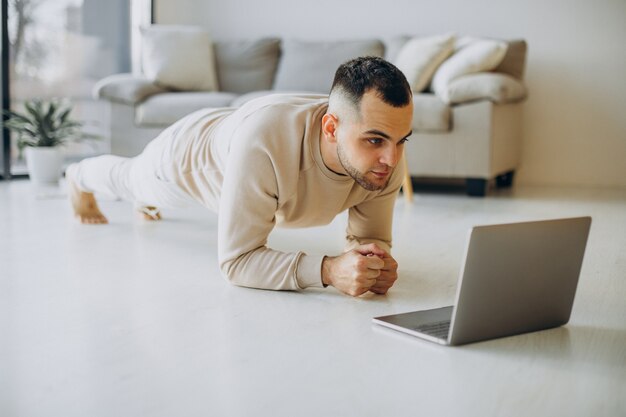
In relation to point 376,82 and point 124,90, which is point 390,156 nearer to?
point 376,82

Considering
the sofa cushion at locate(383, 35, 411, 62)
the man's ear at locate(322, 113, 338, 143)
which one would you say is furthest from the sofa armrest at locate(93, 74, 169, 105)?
the man's ear at locate(322, 113, 338, 143)

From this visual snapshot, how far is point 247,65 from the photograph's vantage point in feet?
19.1

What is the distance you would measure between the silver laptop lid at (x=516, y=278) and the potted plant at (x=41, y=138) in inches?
149

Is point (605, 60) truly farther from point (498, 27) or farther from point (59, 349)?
point (59, 349)

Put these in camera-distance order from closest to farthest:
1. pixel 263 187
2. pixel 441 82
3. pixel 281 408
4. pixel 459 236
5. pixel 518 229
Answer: pixel 281 408, pixel 518 229, pixel 263 187, pixel 459 236, pixel 441 82

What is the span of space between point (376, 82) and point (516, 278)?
552mm

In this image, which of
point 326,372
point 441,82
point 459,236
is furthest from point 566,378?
point 441,82

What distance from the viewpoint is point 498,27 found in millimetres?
5703

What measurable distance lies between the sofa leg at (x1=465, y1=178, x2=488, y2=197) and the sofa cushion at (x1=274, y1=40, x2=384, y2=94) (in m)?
1.23

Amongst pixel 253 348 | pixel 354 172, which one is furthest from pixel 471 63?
pixel 253 348

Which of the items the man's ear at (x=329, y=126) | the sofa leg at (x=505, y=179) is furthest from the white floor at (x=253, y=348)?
the sofa leg at (x=505, y=179)

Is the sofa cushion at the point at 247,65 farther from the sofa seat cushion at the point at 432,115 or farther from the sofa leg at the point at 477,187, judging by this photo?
the sofa leg at the point at 477,187

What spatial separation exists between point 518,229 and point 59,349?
37.3 inches

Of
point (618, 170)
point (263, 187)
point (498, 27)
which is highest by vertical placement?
point (498, 27)
